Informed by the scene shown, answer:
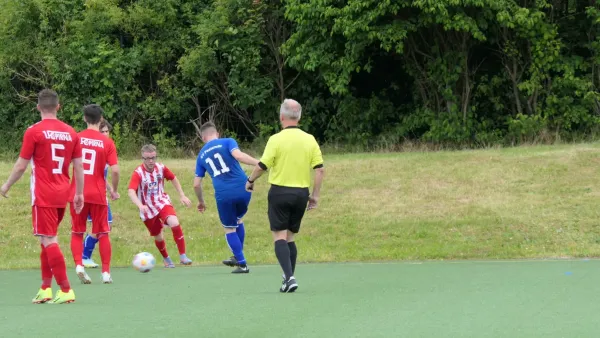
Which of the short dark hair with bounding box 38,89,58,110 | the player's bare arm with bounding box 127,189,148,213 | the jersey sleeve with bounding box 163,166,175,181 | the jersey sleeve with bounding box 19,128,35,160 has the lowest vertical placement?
the player's bare arm with bounding box 127,189,148,213

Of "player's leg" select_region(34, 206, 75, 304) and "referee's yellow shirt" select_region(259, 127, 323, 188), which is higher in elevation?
"referee's yellow shirt" select_region(259, 127, 323, 188)

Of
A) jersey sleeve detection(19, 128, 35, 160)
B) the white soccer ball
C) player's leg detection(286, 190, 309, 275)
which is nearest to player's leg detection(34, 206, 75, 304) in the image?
jersey sleeve detection(19, 128, 35, 160)

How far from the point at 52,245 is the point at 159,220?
4642 millimetres

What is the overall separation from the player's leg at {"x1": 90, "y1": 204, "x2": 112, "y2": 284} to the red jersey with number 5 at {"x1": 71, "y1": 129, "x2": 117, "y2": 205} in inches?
4.0

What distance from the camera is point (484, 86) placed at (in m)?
29.0

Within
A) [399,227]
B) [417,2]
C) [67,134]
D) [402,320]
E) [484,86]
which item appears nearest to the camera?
[402,320]

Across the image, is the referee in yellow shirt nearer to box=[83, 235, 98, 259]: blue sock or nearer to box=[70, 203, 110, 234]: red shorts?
box=[70, 203, 110, 234]: red shorts

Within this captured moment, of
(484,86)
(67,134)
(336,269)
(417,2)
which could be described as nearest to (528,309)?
(67,134)

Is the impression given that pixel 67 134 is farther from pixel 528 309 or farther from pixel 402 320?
pixel 528 309

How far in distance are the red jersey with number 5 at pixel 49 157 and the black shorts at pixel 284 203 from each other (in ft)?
6.46

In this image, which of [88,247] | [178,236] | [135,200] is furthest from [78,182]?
[88,247]

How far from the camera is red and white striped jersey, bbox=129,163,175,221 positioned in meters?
14.5

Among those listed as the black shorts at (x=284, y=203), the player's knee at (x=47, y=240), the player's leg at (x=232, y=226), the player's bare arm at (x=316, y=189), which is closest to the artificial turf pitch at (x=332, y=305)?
the player's leg at (x=232, y=226)

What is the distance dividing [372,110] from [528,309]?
21.3m
